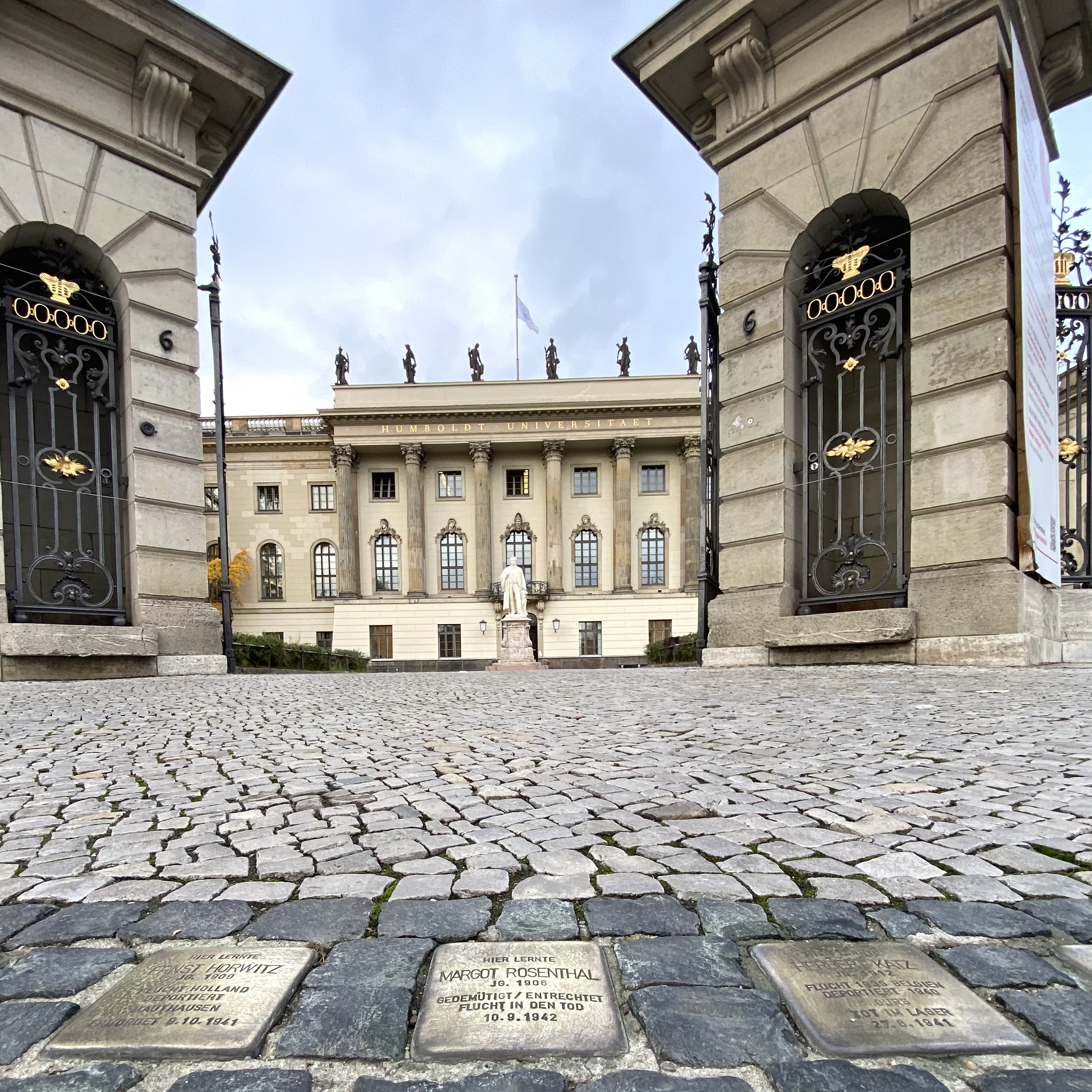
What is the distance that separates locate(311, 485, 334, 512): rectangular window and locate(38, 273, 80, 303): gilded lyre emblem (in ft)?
106

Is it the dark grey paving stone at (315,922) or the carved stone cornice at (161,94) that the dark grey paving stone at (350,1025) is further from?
the carved stone cornice at (161,94)

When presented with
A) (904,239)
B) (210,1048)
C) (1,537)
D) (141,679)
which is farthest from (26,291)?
(904,239)

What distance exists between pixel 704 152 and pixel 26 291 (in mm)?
10223

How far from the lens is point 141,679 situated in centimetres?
890

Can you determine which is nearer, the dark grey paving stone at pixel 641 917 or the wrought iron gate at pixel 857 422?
the dark grey paving stone at pixel 641 917

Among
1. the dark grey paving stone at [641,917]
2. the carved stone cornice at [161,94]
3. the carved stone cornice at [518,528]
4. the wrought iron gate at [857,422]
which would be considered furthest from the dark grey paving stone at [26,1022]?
the carved stone cornice at [518,528]

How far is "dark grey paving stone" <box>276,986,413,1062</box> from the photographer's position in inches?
47.3

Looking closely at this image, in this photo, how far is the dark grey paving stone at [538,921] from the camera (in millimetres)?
1649

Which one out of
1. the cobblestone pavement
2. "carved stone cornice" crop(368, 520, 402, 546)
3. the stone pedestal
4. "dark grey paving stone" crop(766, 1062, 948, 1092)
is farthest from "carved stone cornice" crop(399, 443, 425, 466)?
"dark grey paving stone" crop(766, 1062, 948, 1092)

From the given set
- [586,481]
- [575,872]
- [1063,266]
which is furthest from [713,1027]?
[586,481]

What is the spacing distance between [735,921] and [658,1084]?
2.29ft

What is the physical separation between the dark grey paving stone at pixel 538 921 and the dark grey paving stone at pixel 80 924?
103 centimetres

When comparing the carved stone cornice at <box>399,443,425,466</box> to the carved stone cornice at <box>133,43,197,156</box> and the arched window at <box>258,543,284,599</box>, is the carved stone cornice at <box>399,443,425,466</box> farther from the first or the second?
the carved stone cornice at <box>133,43,197,156</box>

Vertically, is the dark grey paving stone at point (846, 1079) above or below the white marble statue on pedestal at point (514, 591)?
above
